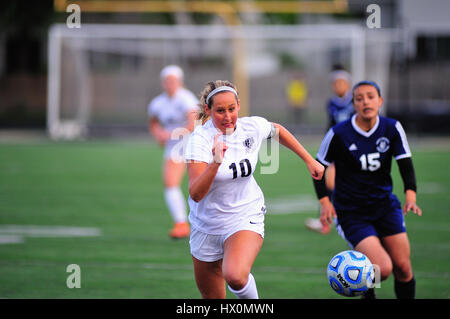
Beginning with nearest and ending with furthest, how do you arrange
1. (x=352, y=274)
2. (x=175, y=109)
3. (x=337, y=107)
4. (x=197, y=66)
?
1. (x=352, y=274)
2. (x=337, y=107)
3. (x=175, y=109)
4. (x=197, y=66)

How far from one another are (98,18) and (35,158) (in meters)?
22.1

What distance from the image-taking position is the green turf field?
23.0ft

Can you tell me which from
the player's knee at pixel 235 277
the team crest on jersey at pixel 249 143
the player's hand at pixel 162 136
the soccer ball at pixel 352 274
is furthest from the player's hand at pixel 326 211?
the player's hand at pixel 162 136

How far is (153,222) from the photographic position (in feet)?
36.1

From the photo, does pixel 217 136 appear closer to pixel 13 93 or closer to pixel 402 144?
pixel 402 144

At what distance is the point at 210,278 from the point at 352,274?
1.15m

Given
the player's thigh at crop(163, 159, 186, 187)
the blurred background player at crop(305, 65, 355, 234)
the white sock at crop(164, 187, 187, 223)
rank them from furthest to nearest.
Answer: the player's thigh at crop(163, 159, 186, 187) → the white sock at crop(164, 187, 187, 223) → the blurred background player at crop(305, 65, 355, 234)

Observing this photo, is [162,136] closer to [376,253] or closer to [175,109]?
[175,109]

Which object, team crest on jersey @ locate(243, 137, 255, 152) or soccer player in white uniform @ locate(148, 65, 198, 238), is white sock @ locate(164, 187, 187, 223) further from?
team crest on jersey @ locate(243, 137, 255, 152)

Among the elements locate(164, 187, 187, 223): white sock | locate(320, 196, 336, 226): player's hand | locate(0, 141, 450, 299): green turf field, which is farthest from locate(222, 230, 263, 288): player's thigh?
locate(164, 187, 187, 223): white sock

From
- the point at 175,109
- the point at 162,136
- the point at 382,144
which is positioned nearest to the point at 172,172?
the point at 162,136

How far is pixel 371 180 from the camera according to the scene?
6000mm

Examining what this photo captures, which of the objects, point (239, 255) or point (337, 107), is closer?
point (239, 255)
